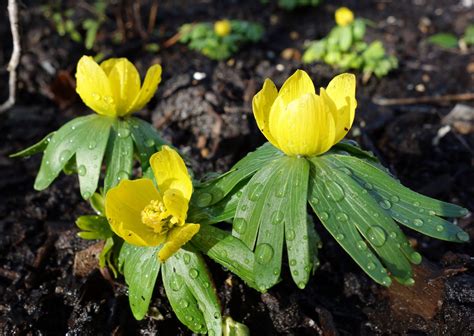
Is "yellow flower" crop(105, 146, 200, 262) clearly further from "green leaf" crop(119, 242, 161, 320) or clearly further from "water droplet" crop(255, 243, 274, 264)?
"water droplet" crop(255, 243, 274, 264)

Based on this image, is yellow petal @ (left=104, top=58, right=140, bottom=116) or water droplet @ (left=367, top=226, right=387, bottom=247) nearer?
water droplet @ (left=367, top=226, right=387, bottom=247)

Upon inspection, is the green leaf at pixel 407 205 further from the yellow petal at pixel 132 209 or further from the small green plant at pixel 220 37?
the small green plant at pixel 220 37

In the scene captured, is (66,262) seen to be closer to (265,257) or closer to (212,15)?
(265,257)

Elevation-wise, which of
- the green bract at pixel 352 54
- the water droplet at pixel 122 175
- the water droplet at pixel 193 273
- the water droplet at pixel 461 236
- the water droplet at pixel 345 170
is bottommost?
the green bract at pixel 352 54

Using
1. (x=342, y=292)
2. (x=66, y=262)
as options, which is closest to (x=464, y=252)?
(x=342, y=292)

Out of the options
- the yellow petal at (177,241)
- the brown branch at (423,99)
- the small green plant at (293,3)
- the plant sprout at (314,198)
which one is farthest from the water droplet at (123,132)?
the small green plant at (293,3)

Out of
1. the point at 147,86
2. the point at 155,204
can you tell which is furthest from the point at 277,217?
the point at 147,86

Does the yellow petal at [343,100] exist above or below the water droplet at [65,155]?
above

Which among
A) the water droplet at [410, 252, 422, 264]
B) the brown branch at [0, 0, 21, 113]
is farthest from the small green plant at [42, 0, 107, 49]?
the water droplet at [410, 252, 422, 264]
